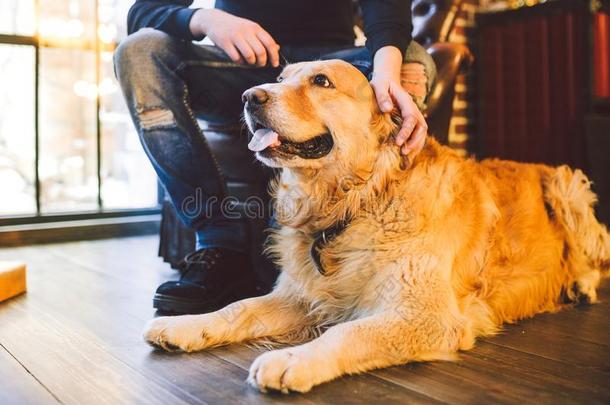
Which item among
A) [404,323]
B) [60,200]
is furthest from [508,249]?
[60,200]

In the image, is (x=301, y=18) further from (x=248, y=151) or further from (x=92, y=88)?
(x=92, y=88)

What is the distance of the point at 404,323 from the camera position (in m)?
1.25

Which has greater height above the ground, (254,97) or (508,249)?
(254,97)

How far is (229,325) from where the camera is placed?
1374 mm

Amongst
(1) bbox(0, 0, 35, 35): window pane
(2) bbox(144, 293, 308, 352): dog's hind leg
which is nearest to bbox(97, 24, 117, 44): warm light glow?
(1) bbox(0, 0, 35, 35): window pane

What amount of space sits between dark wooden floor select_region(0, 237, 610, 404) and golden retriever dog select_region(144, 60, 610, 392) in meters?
0.07

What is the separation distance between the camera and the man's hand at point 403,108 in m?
1.40

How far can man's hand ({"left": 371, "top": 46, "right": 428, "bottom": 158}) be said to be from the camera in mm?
1401

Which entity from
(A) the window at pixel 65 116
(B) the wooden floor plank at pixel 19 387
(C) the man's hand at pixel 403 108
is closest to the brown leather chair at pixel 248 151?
(C) the man's hand at pixel 403 108

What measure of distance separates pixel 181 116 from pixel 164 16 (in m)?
0.31

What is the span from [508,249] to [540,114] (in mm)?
2331

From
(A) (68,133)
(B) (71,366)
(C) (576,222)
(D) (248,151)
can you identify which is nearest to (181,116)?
(D) (248,151)

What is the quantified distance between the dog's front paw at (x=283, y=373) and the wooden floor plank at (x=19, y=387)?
35cm

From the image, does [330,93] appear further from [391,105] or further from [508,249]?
[508,249]
